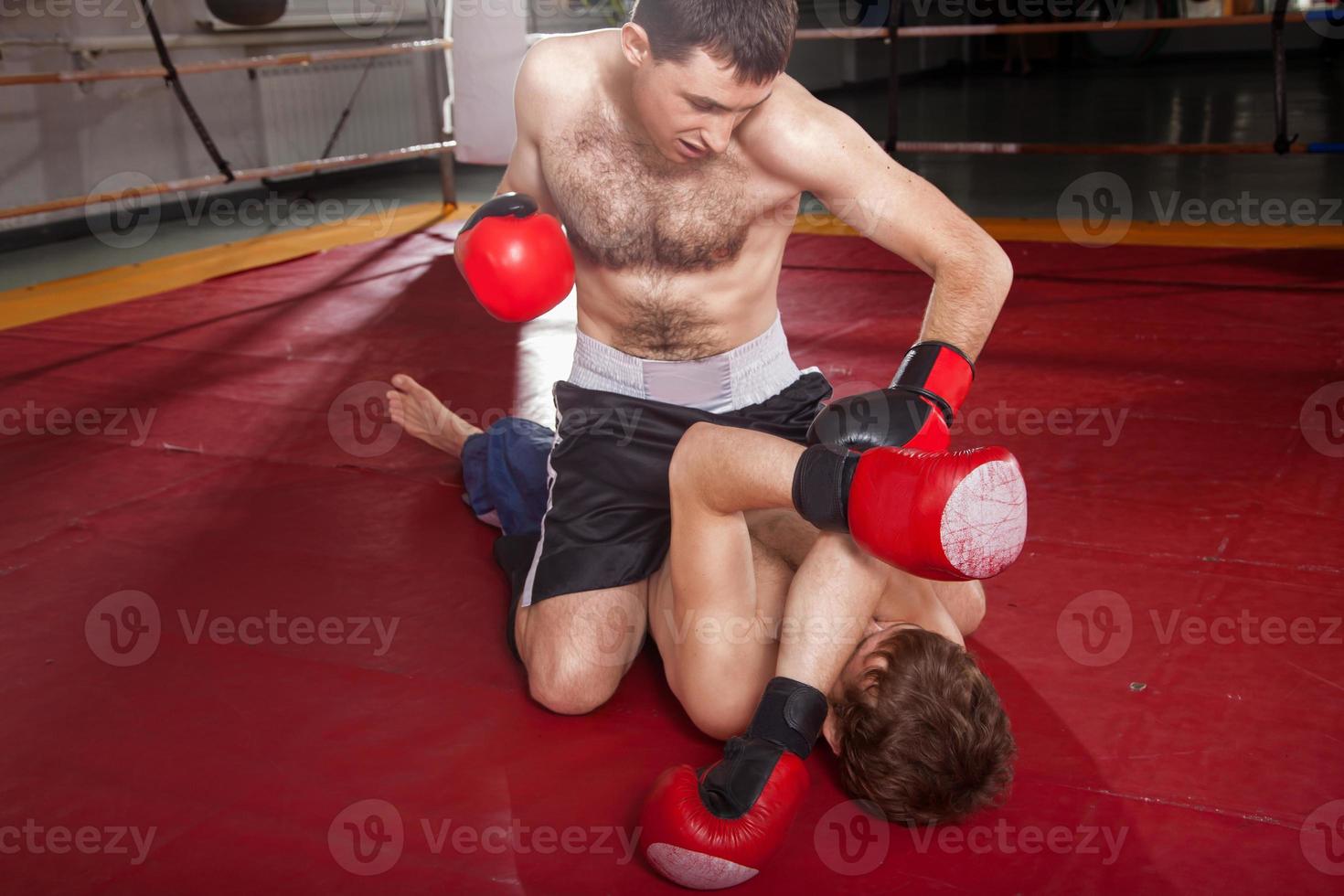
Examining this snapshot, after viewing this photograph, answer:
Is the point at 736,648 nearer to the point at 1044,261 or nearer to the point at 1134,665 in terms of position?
the point at 1134,665

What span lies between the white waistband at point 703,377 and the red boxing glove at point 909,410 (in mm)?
395

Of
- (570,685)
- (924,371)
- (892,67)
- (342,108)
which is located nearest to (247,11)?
(342,108)

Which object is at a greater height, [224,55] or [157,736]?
[224,55]

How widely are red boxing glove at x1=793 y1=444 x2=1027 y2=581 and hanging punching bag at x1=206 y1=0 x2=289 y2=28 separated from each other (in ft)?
17.6

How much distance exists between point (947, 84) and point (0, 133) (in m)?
9.81

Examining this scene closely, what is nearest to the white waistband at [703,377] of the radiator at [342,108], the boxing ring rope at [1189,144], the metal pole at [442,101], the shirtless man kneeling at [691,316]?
the shirtless man kneeling at [691,316]

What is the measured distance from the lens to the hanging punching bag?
566 centimetres

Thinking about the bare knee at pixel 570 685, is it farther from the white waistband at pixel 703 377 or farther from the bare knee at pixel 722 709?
the white waistband at pixel 703 377

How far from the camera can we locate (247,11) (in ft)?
18.7

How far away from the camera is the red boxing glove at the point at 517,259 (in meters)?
1.82

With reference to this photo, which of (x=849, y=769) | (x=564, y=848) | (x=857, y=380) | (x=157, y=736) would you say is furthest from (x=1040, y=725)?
(x=857, y=380)

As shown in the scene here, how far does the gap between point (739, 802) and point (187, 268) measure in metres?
4.11

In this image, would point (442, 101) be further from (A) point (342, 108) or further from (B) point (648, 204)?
(B) point (648, 204)

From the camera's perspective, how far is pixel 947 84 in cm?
1256
